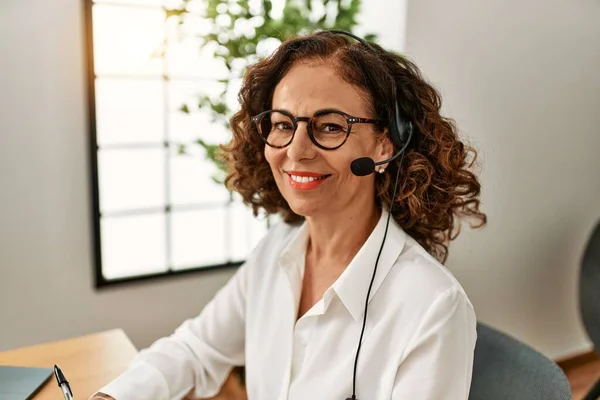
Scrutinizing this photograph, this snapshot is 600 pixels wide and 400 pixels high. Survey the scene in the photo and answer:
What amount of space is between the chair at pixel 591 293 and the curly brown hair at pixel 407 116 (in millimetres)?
1292

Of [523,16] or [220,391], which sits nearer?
[220,391]

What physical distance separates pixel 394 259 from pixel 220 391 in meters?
0.54

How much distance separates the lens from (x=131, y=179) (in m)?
2.32

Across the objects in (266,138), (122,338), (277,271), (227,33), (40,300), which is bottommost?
(40,300)

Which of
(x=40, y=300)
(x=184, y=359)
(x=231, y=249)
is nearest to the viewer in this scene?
(x=184, y=359)

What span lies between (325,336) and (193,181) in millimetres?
1358

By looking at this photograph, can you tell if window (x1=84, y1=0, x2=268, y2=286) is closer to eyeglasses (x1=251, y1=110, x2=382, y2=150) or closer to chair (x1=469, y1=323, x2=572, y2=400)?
eyeglasses (x1=251, y1=110, x2=382, y2=150)

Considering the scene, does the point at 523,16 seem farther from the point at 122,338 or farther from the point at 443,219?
the point at 122,338

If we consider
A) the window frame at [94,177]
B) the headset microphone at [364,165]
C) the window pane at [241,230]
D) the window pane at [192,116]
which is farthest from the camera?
the window pane at [241,230]

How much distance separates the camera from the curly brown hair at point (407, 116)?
3.97 feet

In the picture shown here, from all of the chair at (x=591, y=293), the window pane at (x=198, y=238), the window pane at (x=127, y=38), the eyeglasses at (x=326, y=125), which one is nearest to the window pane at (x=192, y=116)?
the window pane at (x=127, y=38)

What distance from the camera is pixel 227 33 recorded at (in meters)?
1.99

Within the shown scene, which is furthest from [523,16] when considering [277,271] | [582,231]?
[277,271]

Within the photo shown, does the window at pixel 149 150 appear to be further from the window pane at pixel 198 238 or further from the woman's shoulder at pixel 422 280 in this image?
the woman's shoulder at pixel 422 280
